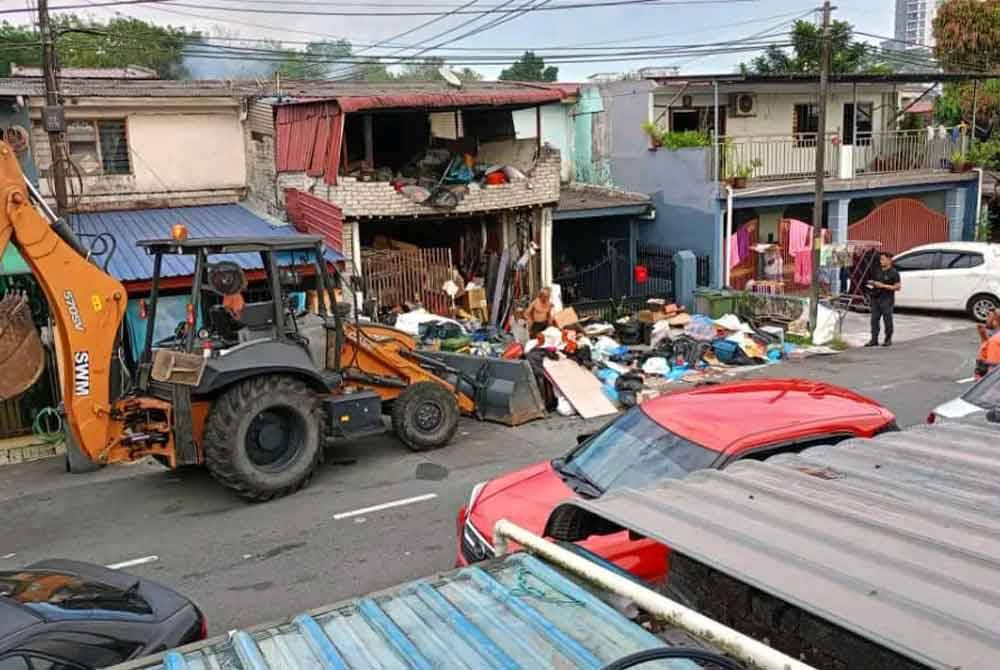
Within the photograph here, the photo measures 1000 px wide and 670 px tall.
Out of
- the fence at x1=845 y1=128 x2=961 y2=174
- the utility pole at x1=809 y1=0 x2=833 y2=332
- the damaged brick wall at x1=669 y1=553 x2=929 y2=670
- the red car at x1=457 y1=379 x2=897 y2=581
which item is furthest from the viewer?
the fence at x1=845 y1=128 x2=961 y2=174

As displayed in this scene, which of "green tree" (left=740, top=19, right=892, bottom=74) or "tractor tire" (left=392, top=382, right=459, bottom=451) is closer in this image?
"tractor tire" (left=392, top=382, right=459, bottom=451)

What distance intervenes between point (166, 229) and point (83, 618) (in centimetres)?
1233

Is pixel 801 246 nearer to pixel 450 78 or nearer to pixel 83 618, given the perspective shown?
pixel 450 78

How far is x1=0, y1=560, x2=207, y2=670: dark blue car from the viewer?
4.14m

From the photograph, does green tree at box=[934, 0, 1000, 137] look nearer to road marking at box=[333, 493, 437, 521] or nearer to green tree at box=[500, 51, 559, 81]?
road marking at box=[333, 493, 437, 521]

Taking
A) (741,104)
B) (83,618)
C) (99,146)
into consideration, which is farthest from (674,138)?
(83,618)

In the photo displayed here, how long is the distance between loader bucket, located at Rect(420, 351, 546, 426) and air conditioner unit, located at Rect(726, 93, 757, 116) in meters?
14.6

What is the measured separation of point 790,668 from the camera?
Result: 2.19m

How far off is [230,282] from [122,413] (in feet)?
→ 5.32

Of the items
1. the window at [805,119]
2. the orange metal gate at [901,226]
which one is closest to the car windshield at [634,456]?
the orange metal gate at [901,226]

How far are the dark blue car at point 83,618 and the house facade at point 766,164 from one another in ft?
57.5

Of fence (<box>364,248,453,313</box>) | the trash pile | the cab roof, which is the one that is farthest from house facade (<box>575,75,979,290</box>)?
the cab roof

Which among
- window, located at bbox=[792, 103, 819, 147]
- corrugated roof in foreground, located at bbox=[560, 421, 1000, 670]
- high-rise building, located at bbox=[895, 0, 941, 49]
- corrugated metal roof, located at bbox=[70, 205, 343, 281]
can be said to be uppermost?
high-rise building, located at bbox=[895, 0, 941, 49]

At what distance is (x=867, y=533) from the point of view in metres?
3.01
